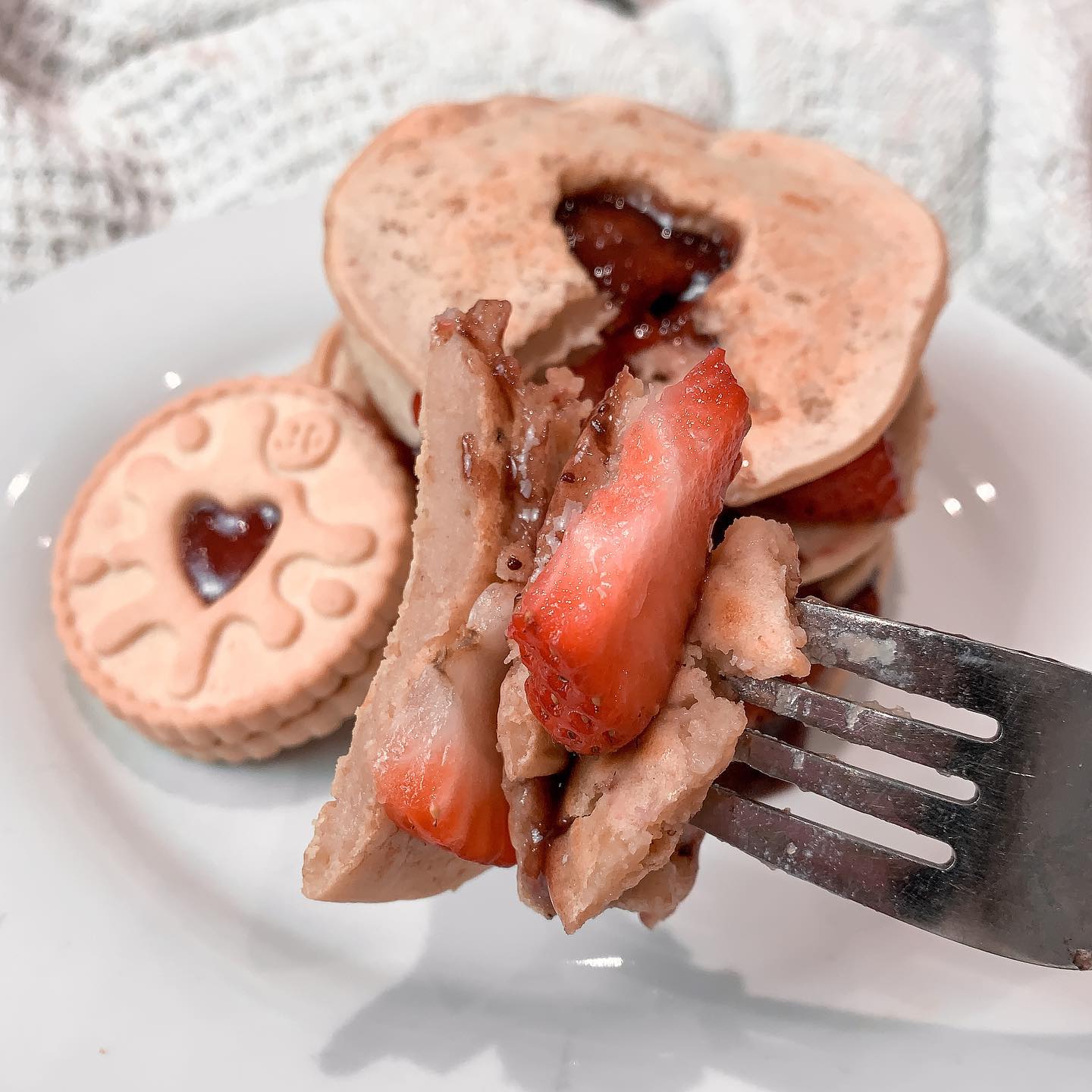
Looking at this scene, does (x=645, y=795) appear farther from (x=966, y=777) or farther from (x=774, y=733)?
(x=774, y=733)

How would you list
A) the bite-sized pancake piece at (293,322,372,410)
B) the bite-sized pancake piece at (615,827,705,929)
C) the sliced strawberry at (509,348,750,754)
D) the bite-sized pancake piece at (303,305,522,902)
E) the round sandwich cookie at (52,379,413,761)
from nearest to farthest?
the sliced strawberry at (509,348,750,754), the bite-sized pancake piece at (303,305,522,902), the bite-sized pancake piece at (615,827,705,929), the round sandwich cookie at (52,379,413,761), the bite-sized pancake piece at (293,322,372,410)

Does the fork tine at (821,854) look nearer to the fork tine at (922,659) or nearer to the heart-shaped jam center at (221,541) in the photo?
the fork tine at (922,659)

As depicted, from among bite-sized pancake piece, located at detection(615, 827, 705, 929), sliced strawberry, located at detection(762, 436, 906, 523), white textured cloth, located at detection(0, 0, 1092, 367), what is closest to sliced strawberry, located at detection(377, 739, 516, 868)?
bite-sized pancake piece, located at detection(615, 827, 705, 929)

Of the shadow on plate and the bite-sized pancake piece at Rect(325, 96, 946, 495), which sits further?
the bite-sized pancake piece at Rect(325, 96, 946, 495)

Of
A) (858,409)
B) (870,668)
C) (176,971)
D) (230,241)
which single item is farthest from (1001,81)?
(176,971)

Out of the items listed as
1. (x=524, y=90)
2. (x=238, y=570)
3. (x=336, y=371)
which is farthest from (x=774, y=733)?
(x=524, y=90)

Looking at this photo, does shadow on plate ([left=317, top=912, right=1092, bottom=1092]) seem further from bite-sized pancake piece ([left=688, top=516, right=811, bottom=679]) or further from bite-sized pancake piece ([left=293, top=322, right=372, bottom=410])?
bite-sized pancake piece ([left=293, top=322, right=372, bottom=410])

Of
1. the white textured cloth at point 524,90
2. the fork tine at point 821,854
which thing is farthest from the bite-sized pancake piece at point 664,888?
the white textured cloth at point 524,90
